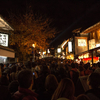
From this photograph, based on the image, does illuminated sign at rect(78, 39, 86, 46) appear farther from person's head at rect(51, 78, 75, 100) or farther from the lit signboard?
person's head at rect(51, 78, 75, 100)

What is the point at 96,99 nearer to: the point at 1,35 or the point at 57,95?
the point at 57,95

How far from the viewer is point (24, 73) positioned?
102 inches

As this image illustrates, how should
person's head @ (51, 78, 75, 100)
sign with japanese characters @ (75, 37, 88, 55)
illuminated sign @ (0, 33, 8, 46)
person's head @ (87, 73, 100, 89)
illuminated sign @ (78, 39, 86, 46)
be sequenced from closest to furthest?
person's head @ (51, 78, 75, 100) < person's head @ (87, 73, 100, 89) < illuminated sign @ (0, 33, 8, 46) < sign with japanese characters @ (75, 37, 88, 55) < illuminated sign @ (78, 39, 86, 46)

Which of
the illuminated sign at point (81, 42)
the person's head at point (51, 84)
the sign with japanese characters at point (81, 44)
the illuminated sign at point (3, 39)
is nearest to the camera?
the person's head at point (51, 84)

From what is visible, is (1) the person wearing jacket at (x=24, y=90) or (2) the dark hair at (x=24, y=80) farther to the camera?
(2) the dark hair at (x=24, y=80)

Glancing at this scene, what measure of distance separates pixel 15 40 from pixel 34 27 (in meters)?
3.83

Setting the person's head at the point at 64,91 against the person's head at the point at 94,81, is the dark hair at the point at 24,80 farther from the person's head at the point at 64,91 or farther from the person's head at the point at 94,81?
the person's head at the point at 94,81

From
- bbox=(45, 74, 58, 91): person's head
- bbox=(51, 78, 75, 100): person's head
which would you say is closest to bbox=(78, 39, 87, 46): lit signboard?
bbox=(45, 74, 58, 91): person's head

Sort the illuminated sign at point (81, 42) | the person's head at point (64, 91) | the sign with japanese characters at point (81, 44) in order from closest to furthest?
1. the person's head at point (64, 91)
2. the sign with japanese characters at point (81, 44)
3. the illuminated sign at point (81, 42)

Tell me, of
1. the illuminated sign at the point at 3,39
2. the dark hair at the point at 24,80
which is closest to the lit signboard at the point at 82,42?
the illuminated sign at the point at 3,39

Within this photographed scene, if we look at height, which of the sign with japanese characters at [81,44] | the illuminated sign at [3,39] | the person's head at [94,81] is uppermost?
the sign with japanese characters at [81,44]

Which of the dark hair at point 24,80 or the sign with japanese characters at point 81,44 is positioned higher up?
the sign with japanese characters at point 81,44

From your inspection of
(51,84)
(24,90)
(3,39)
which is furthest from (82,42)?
(24,90)

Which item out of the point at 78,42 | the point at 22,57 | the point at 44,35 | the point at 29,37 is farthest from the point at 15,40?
the point at 78,42
